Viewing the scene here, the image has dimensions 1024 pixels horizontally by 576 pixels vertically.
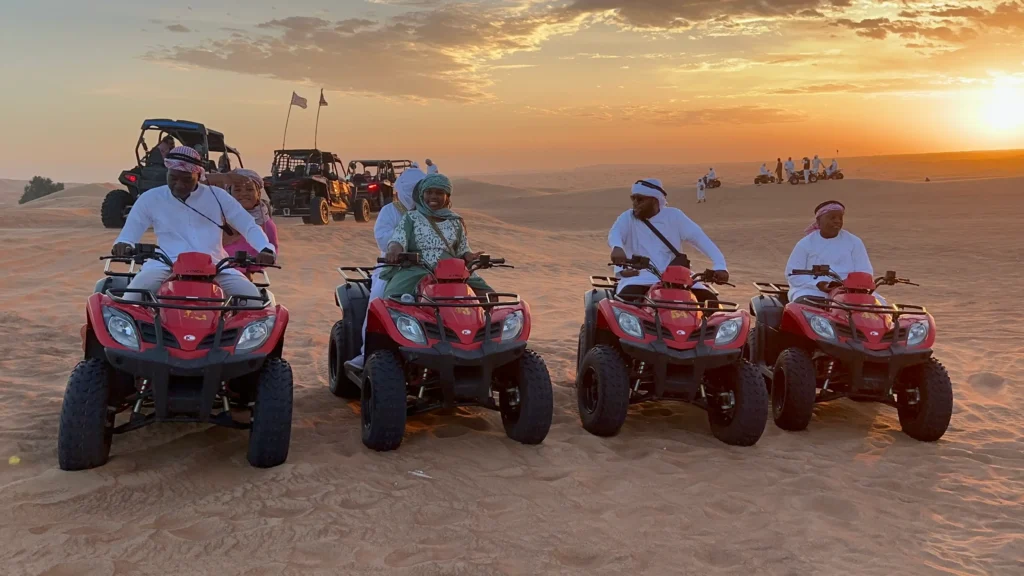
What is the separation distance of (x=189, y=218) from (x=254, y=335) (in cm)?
143

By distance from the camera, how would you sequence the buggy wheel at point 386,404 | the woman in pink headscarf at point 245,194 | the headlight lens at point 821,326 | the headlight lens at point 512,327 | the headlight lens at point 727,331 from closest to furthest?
the buggy wheel at point 386,404 < the headlight lens at point 512,327 < the headlight lens at point 727,331 < the headlight lens at point 821,326 < the woman in pink headscarf at point 245,194

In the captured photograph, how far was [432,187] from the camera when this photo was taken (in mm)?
6438

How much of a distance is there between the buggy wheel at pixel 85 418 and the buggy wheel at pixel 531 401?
260 cm

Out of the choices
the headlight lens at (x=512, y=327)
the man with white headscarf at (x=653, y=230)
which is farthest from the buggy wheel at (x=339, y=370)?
the man with white headscarf at (x=653, y=230)

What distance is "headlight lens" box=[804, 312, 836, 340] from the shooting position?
630cm

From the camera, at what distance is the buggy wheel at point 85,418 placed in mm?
4742

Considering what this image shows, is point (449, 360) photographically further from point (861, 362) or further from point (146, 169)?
point (146, 169)

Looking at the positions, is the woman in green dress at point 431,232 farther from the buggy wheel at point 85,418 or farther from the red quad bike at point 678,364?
the buggy wheel at point 85,418

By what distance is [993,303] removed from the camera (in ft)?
45.7

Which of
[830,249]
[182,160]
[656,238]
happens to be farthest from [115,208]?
[830,249]

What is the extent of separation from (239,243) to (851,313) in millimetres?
5228

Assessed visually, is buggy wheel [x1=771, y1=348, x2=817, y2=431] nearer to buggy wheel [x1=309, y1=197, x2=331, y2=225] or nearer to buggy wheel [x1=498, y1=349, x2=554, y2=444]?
buggy wheel [x1=498, y1=349, x2=554, y2=444]

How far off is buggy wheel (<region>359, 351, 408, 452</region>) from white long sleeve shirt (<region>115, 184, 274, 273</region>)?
118 centimetres

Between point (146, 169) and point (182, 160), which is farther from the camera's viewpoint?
point (146, 169)
